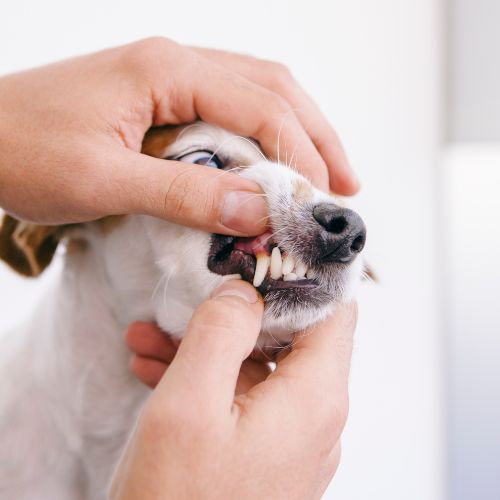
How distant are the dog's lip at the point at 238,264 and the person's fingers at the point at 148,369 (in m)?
0.23

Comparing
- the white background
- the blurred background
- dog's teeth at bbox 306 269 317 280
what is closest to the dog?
dog's teeth at bbox 306 269 317 280

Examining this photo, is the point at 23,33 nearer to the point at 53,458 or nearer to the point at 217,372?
the point at 53,458

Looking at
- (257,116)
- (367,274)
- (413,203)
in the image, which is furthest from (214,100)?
(413,203)

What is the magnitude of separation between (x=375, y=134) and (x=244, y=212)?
1.25 metres

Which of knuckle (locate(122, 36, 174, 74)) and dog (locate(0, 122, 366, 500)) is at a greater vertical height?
knuckle (locate(122, 36, 174, 74))

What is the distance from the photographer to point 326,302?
60 cm

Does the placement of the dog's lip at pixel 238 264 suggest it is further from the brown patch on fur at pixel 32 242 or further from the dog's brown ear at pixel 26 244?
the dog's brown ear at pixel 26 244

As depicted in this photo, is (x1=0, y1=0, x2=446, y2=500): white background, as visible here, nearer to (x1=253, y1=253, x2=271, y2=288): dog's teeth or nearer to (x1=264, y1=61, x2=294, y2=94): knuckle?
(x1=264, y1=61, x2=294, y2=94): knuckle

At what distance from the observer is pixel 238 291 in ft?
1.72

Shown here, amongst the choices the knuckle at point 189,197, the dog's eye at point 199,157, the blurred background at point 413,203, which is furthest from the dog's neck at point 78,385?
the blurred background at point 413,203

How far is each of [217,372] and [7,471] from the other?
52cm

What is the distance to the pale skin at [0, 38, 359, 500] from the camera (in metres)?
0.41

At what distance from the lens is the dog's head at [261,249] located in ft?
1.87

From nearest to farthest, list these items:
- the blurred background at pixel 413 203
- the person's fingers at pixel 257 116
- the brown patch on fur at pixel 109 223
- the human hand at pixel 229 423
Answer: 1. the human hand at pixel 229 423
2. the person's fingers at pixel 257 116
3. the brown patch on fur at pixel 109 223
4. the blurred background at pixel 413 203
